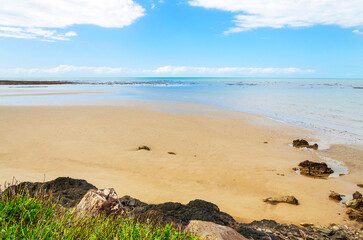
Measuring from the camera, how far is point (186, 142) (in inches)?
457

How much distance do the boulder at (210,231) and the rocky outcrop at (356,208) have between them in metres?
3.99

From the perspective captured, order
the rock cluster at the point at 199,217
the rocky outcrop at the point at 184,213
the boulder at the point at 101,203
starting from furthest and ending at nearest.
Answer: the rocky outcrop at the point at 184,213
the boulder at the point at 101,203
the rock cluster at the point at 199,217

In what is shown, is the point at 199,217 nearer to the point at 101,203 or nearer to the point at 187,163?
the point at 101,203

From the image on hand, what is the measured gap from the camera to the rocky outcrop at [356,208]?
5536 mm

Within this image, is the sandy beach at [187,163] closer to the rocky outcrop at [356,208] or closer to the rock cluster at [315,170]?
the rocky outcrop at [356,208]

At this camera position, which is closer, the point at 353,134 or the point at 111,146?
the point at 111,146

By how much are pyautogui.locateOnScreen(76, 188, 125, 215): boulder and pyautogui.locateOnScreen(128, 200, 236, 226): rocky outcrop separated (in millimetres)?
398

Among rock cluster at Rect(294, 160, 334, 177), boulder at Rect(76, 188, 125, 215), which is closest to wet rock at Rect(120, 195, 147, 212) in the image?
boulder at Rect(76, 188, 125, 215)

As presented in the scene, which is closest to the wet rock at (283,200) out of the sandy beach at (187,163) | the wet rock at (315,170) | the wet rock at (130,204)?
the sandy beach at (187,163)

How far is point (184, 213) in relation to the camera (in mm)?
4145

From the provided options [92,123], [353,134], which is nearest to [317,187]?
[353,134]

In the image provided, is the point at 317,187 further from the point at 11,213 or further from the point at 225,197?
the point at 11,213

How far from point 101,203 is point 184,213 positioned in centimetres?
140

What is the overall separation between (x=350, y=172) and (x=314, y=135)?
224 inches
